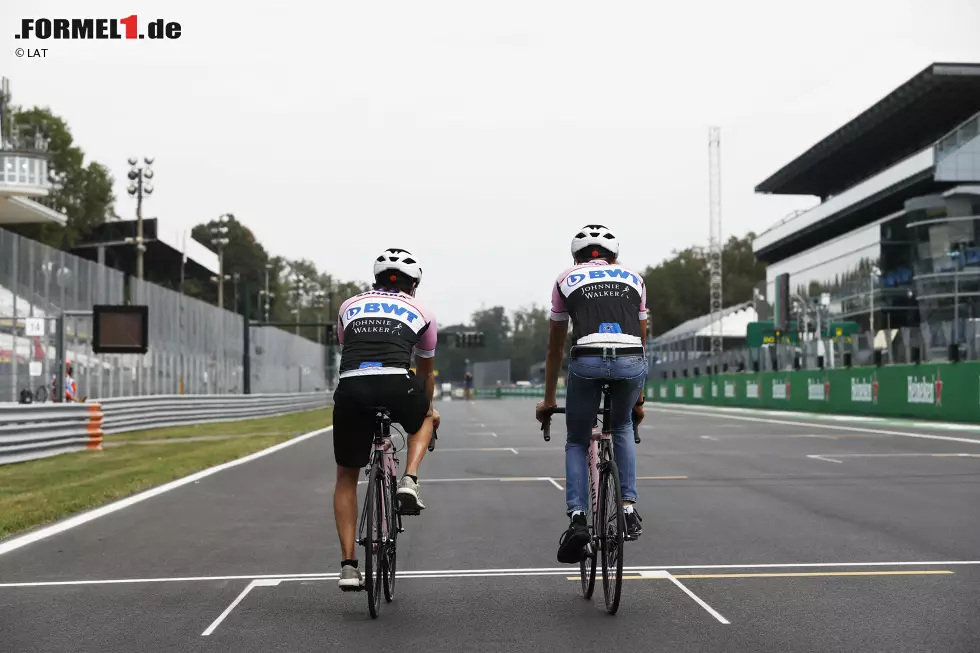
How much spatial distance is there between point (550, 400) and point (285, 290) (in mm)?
160514

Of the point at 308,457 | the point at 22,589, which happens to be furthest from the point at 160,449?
the point at 22,589

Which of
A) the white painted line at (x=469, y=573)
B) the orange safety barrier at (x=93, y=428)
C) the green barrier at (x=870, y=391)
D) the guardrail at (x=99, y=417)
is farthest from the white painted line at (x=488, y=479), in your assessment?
the green barrier at (x=870, y=391)

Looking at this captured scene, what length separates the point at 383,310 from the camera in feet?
22.1

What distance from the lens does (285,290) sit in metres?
165

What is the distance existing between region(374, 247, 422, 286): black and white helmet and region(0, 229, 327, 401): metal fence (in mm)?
22715

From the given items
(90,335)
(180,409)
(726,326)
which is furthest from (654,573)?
(726,326)

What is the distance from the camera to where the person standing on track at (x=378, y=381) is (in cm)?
656

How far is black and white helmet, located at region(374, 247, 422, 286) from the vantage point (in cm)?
683

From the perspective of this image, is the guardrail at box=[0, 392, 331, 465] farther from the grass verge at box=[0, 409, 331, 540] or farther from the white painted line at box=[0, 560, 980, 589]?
the white painted line at box=[0, 560, 980, 589]

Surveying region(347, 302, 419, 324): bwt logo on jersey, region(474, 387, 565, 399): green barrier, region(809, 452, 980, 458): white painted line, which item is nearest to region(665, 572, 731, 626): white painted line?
region(347, 302, 419, 324): bwt logo on jersey

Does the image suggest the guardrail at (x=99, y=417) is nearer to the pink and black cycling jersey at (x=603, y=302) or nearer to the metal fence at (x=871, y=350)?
the pink and black cycling jersey at (x=603, y=302)

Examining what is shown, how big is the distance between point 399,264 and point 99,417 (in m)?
17.6

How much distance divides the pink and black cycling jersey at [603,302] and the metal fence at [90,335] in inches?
912

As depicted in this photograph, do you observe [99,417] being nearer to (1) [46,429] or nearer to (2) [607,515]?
(1) [46,429]
